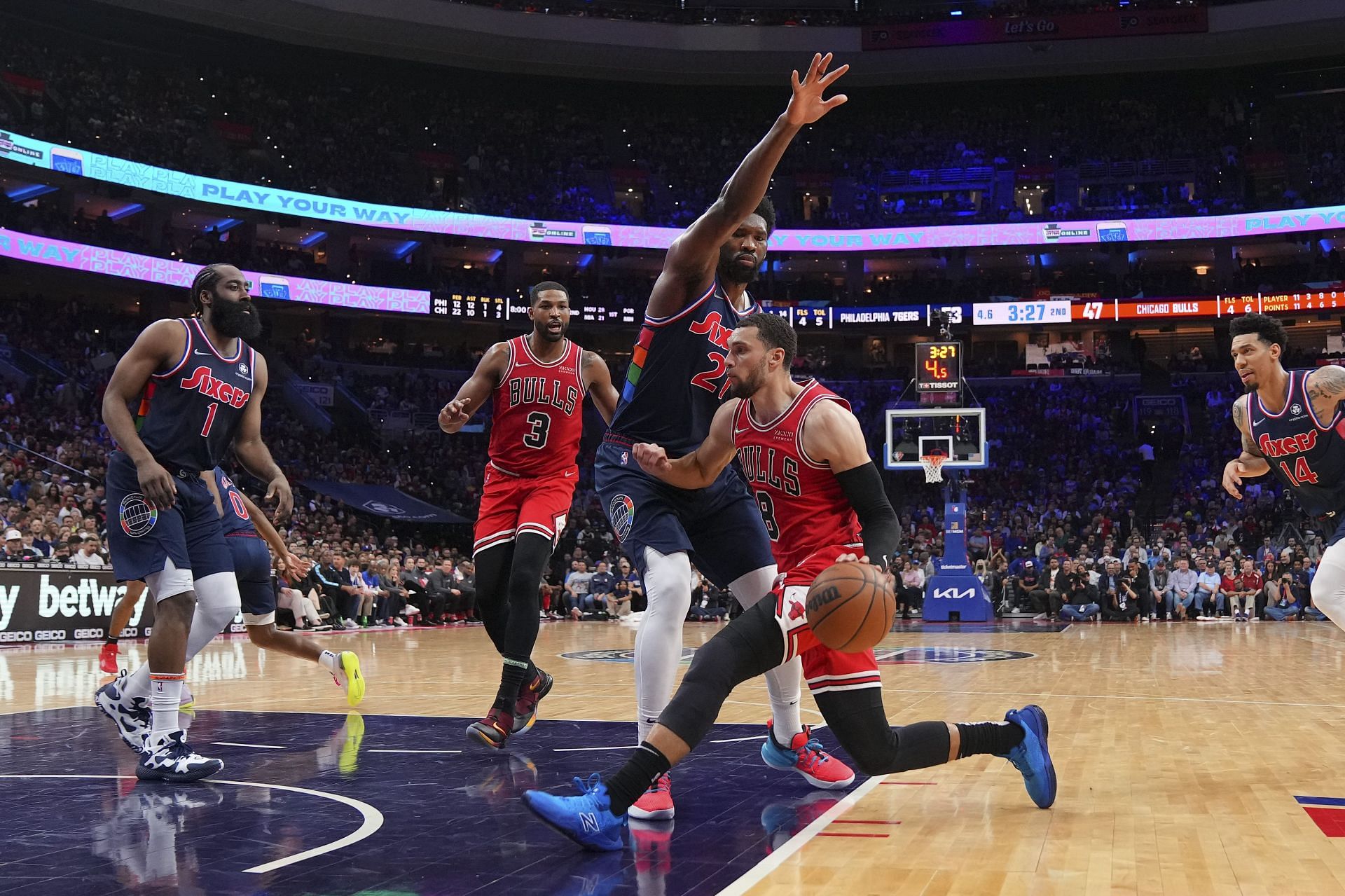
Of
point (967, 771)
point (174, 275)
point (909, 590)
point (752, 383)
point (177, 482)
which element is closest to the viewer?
point (752, 383)

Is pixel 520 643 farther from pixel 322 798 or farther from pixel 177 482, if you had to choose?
pixel 177 482

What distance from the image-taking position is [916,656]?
12.0 metres

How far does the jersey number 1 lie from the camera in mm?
5824

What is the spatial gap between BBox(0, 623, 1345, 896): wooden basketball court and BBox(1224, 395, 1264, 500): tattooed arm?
1345 millimetres

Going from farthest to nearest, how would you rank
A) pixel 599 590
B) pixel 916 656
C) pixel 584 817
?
pixel 599 590, pixel 916 656, pixel 584 817

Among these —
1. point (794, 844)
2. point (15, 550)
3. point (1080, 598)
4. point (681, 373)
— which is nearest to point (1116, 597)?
point (1080, 598)

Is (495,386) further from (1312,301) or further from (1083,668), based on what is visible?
(1312,301)

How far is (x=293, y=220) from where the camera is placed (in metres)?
34.4

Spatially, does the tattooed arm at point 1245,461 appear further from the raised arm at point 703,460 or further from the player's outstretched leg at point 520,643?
the player's outstretched leg at point 520,643

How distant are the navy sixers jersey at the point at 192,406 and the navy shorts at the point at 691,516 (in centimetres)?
183

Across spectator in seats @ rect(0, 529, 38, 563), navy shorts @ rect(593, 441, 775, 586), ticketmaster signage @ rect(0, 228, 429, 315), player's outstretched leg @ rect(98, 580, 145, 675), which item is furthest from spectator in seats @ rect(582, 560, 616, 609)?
navy shorts @ rect(593, 441, 775, 586)

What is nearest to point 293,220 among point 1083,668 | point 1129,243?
point 1129,243

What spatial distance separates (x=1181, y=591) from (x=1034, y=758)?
1827 cm

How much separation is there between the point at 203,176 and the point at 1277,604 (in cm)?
2792
